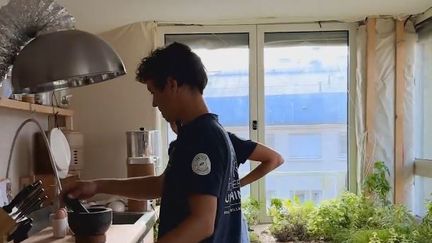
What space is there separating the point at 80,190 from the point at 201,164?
0.54 m

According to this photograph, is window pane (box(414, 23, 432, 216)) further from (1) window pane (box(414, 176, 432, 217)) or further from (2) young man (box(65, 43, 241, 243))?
(2) young man (box(65, 43, 241, 243))

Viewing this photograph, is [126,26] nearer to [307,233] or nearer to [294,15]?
[294,15]

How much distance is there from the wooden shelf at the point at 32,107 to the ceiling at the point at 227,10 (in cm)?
57

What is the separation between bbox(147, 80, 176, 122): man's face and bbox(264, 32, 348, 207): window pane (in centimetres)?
215

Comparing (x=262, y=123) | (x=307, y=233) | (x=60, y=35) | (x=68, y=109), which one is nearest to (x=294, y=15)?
(x=262, y=123)

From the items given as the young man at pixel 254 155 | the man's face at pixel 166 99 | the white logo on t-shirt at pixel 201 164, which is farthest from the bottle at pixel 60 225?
the white logo on t-shirt at pixel 201 164

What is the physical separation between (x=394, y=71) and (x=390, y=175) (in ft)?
2.36

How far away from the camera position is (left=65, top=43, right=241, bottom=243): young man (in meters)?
1.05

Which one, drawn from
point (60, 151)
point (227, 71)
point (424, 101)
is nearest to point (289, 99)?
point (227, 71)

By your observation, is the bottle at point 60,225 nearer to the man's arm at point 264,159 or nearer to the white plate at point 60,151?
the white plate at point 60,151

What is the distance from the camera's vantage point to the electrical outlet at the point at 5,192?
2013 mm

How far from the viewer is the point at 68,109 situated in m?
3.05

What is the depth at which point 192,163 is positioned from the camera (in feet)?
3.60

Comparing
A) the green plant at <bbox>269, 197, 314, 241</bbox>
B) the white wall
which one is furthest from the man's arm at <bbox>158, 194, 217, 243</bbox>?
the green plant at <bbox>269, 197, 314, 241</bbox>
